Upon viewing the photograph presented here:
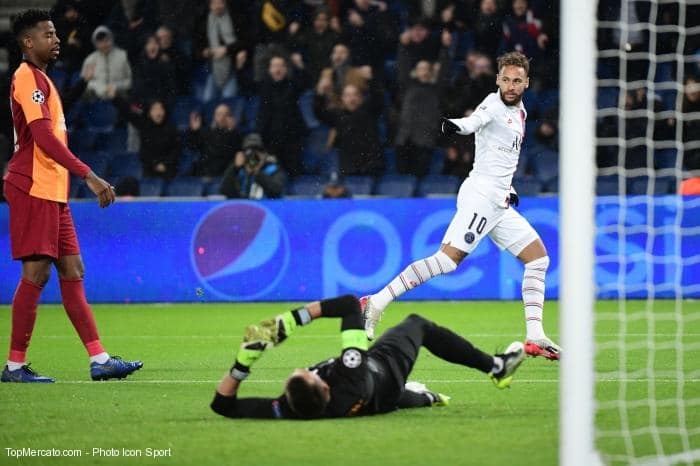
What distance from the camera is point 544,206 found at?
13562mm

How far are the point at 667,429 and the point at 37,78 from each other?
14.3 feet

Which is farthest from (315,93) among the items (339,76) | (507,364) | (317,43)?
(507,364)

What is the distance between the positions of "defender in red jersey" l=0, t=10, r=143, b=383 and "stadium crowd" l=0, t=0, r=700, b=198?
623cm

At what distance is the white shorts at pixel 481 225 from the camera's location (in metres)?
8.67

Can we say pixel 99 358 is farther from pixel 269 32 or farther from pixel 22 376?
pixel 269 32

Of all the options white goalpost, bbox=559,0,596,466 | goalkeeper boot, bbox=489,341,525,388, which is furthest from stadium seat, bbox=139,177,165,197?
white goalpost, bbox=559,0,596,466

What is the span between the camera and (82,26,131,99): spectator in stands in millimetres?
15797

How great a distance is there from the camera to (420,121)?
15000mm

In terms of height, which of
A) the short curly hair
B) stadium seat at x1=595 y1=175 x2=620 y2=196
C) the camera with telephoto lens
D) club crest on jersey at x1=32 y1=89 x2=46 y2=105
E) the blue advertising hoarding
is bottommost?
the blue advertising hoarding

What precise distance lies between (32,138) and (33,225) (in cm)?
56

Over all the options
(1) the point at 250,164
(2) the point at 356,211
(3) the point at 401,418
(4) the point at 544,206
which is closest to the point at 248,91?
(1) the point at 250,164

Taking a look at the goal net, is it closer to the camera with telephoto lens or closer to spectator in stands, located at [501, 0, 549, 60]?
spectator in stands, located at [501, 0, 549, 60]

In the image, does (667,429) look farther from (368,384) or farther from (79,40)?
(79,40)

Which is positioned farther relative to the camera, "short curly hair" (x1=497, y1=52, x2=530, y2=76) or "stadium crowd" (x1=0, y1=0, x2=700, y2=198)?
"stadium crowd" (x1=0, y1=0, x2=700, y2=198)
